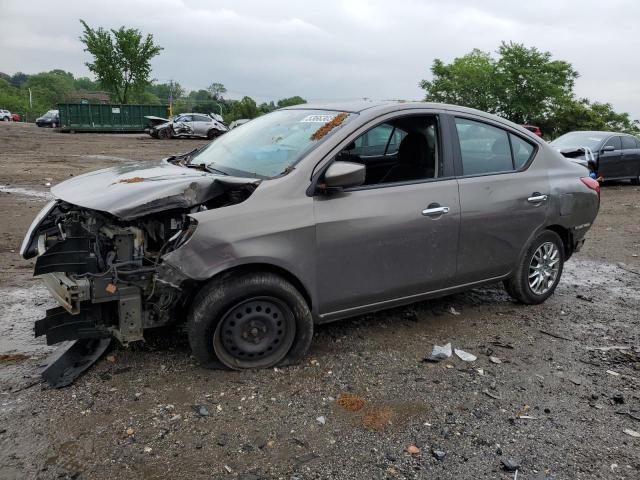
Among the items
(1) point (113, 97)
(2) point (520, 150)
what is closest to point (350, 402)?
(2) point (520, 150)

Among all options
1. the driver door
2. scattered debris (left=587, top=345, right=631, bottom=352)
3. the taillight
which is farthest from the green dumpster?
scattered debris (left=587, top=345, right=631, bottom=352)

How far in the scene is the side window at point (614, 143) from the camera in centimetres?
1487

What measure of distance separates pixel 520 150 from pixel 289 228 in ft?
8.06

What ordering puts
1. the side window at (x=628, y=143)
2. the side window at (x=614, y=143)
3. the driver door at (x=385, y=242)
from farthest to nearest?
1. the side window at (x=628, y=143)
2. the side window at (x=614, y=143)
3. the driver door at (x=385, y=242)

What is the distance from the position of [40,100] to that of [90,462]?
102 m

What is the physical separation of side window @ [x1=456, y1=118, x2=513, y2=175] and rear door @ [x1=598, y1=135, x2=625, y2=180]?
37.6 ft

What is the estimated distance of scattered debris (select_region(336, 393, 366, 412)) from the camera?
11.1 ft

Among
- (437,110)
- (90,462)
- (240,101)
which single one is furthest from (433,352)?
(240,101)

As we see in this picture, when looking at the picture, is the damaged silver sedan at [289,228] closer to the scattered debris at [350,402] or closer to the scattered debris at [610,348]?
the scattered debris at [350,402]

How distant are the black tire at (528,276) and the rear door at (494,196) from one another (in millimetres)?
158

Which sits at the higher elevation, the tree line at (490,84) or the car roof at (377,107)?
the tree line at (490,84)

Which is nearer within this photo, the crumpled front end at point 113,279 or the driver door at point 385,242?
the crumpled front end at point 113,279

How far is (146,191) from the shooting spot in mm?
3502

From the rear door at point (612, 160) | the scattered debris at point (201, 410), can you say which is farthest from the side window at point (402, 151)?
the rear door at point (612, 160)
